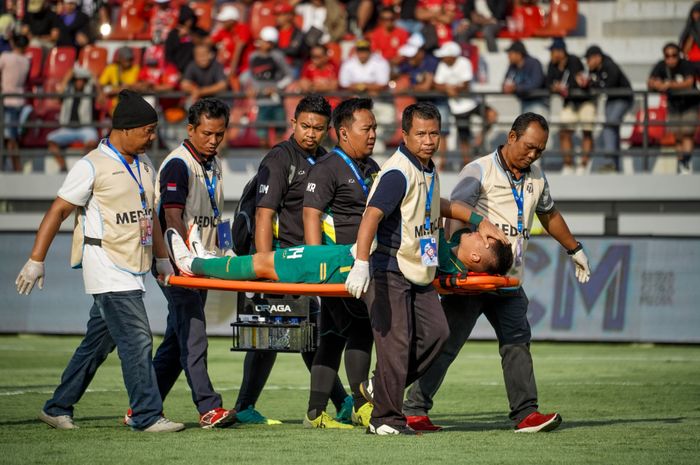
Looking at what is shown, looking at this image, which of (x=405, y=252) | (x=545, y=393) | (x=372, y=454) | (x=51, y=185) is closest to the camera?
(x=372, y=454)

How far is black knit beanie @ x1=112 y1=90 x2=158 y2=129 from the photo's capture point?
27.1 feet

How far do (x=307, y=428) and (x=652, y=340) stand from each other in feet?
27.9

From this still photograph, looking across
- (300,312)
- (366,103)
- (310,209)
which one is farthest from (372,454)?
(366,103)

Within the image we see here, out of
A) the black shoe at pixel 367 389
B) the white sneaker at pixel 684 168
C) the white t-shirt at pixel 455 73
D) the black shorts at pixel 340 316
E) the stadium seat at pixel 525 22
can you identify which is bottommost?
the black shoe at pixel 367 389

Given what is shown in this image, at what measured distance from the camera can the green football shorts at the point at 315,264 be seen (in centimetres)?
808

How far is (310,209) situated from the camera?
8531mm

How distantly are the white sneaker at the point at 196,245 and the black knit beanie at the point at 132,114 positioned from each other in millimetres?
896

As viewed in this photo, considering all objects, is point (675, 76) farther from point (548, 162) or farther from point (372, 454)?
point (372, 454)

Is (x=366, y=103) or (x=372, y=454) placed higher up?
(x=366, y=103)

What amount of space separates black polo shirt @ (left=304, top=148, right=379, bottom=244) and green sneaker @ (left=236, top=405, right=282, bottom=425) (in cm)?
151

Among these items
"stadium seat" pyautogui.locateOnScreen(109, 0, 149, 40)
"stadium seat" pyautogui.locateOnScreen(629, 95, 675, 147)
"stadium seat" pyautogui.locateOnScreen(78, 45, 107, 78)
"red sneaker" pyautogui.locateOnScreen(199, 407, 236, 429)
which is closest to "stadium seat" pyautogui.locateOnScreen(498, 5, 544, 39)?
"stadium seat" pyautogui.locateOnScreen(629, 95, 675, 147)

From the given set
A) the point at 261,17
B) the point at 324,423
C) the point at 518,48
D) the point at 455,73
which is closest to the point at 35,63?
the point at 261,17

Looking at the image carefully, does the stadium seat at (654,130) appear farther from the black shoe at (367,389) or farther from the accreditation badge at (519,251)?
the black shoe at (367,389)

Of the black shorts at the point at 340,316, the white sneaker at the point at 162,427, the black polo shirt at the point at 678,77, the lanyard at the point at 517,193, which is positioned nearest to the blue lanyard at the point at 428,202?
the lanyard at the point at 517,193
